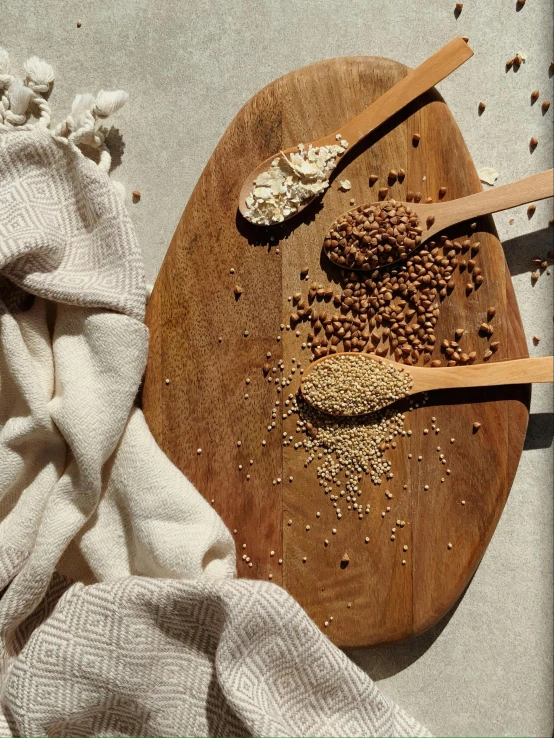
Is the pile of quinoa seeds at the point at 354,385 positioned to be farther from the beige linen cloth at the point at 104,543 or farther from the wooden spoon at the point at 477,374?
the beige linen cloth at the point at 104,543

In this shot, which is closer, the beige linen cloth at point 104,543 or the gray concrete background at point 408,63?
the beige linen cloth at point 104,543

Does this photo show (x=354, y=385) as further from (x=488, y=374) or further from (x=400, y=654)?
(x=400, y=654)

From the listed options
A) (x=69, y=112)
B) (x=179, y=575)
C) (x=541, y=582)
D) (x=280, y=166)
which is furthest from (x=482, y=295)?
(x=69, y=112)

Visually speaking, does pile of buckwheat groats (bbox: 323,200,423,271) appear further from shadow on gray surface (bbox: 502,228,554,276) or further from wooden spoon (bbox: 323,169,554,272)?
shadow on gray surface (bbox: 502,228,554,276)

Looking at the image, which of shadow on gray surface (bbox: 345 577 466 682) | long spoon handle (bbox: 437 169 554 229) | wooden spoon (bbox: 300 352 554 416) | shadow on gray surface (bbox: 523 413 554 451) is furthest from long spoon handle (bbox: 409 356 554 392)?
shadow on gray surface (bbox: 345 577 466 682)

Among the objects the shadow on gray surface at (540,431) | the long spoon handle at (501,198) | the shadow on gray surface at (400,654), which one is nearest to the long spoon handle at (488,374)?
the shadow on gray surface at (540,431)

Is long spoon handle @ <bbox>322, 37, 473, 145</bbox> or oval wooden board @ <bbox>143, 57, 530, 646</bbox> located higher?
long spoon handle @ <bbox>322, 37, 473, 145</bbox>

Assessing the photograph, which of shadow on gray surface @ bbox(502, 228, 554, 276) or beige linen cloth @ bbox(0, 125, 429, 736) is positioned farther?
shadow on gray surface @ bbox(502, 228, 554, 276)
